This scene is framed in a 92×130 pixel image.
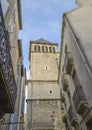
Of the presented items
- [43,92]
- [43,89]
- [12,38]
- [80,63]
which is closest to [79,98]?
[80,63]

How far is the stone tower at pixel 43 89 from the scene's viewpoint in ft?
84.3

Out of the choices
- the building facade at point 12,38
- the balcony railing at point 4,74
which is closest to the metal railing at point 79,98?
the building facade at point 12,38

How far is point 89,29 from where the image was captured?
10.2 meters

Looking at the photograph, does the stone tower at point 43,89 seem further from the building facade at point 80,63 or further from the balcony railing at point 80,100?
the balcony railing at point 80,100

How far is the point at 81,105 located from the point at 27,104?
19436 mm

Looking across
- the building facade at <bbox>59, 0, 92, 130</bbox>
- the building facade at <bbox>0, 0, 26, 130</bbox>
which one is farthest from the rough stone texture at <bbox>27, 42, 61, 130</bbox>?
the building facade at <bbox>59, 0, 92, 130</bbox>

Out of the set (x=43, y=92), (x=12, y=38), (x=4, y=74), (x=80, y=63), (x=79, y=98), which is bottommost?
(x=43, y=92)

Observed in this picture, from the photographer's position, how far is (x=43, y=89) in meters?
29.7

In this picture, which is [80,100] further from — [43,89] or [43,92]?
[43,89]

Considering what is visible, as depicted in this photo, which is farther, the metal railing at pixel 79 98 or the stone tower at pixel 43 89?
the stone tower at pixel 43 89

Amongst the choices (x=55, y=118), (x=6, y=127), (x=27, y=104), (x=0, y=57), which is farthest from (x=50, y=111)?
(x=0, y=57)

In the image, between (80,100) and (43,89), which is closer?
(80,100)

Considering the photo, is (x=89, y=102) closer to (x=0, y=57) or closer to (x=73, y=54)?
(x=73, y=54)

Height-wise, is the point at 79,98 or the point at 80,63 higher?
the point at 80,63
